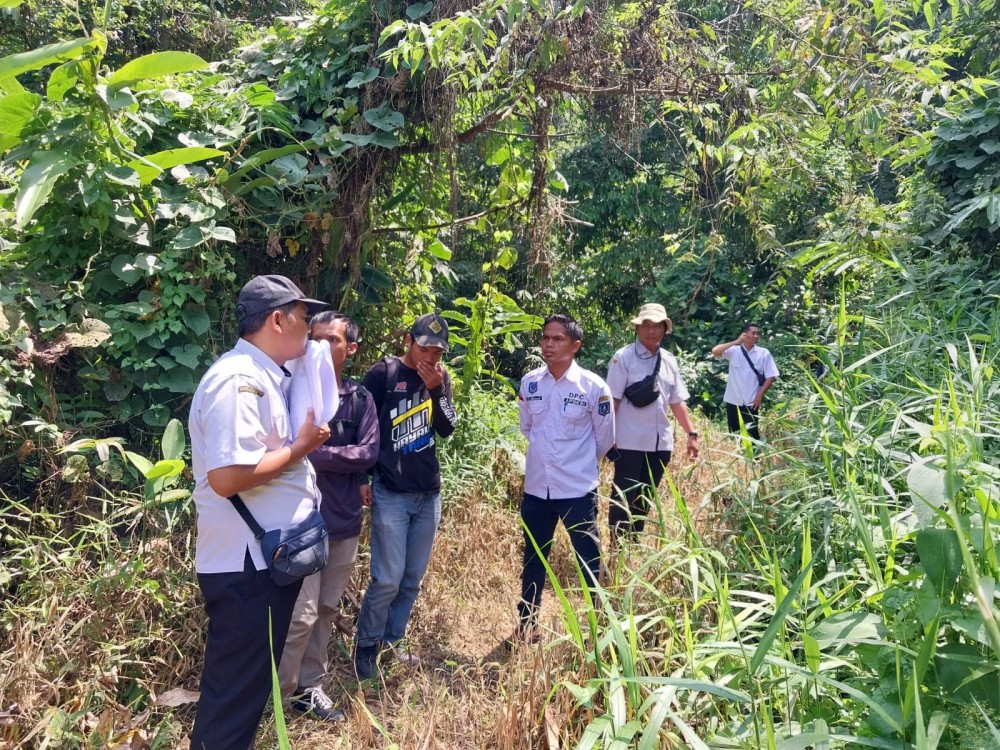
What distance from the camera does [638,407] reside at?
192 inches

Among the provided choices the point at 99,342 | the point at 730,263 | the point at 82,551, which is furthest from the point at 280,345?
the point at 730,263

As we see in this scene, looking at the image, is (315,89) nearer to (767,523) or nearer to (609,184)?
(767,523)

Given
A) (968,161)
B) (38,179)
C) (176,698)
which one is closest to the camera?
(176,698)

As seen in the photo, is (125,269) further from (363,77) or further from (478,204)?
(478,204)

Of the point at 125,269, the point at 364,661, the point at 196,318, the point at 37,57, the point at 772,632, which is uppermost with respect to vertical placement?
the point at 37,57

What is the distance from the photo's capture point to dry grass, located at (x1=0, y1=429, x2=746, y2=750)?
2.60 metres

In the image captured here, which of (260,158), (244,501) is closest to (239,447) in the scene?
(244,501)

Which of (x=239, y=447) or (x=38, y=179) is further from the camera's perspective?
(x=38, y=179)

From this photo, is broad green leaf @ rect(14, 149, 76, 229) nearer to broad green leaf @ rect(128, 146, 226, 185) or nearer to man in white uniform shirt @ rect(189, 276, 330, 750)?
broad green leaf @ rect(128, 146, 226, 185)

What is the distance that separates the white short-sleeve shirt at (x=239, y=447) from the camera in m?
2.38

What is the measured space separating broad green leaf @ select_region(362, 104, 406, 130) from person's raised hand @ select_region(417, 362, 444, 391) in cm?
149

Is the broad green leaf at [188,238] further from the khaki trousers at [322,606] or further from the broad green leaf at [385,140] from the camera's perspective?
the khaki trousers at [322,606]

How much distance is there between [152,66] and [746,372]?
6.16 metres

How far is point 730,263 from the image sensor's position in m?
13.6
